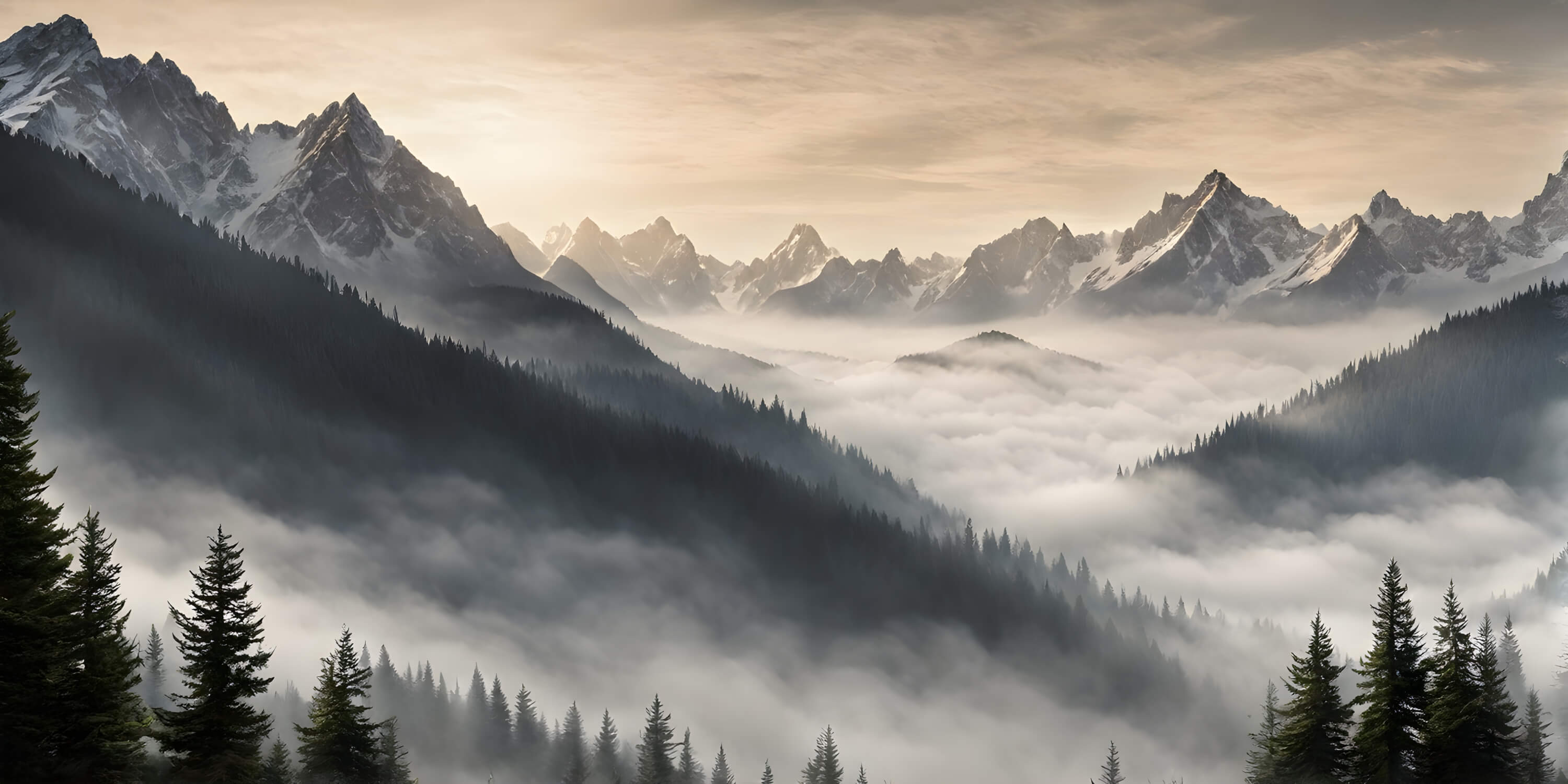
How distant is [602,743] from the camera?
13262 centimetres

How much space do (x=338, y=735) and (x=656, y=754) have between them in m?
48.3

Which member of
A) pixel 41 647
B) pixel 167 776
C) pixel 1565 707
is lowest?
pixel 167 776

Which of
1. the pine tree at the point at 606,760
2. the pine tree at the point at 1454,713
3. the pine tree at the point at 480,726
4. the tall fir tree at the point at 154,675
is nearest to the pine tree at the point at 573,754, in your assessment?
the pine tree at the point at 606,760

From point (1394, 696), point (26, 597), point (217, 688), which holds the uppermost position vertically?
point (1394, 696)

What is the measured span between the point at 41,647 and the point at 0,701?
1.86 meters

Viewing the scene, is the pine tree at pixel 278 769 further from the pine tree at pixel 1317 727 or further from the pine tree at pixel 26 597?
the pine tree at pixel 1317 727

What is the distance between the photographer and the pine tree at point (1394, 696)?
47875 mm

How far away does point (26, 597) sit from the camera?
32719 mm

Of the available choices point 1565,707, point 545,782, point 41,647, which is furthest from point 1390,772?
point 545,782

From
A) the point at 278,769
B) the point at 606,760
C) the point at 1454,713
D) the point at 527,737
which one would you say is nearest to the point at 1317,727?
the point at 1454,713

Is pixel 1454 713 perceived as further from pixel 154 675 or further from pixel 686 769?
pixel 154 675

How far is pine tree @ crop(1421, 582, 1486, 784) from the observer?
46625 mm

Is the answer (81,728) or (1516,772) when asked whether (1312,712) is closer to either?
(1516,772)

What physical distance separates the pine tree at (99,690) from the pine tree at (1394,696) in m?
48.7
